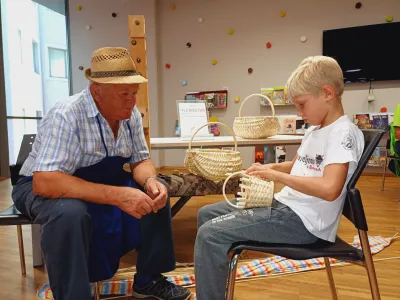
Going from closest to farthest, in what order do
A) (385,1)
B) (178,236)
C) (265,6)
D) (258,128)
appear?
1. (258,128)
2. (178,236)
3. (385,1)
4. (265,6)

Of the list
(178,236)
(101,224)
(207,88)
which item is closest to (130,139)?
(101,224)

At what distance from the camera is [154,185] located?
145cm

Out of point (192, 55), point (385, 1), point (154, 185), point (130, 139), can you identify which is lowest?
point (154, 185)

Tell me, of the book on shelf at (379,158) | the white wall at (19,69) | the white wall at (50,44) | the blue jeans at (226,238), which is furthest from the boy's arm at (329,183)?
the white wall at (50,44)

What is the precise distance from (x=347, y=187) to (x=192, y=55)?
479 centimetres

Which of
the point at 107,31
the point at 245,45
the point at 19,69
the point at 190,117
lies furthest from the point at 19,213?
the point at 107,31

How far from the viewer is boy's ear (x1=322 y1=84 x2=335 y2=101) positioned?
1.08 m

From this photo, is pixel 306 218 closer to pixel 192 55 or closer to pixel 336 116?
pixel 336 116

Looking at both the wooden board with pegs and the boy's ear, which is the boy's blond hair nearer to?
the boy's ear

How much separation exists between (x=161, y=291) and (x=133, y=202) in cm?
49

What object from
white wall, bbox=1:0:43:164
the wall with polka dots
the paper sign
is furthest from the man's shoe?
white wall, bbox=1:0:43:164

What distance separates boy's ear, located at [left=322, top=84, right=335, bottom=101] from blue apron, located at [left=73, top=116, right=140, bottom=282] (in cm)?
83

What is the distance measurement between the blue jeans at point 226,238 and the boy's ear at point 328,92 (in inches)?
14.7

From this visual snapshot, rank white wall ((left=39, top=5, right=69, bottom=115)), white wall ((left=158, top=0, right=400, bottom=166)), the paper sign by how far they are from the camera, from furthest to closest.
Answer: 1. white wall ((left=39, top=5, right=69, bottom=115))
2. white wall ((left=158, top=0, right=400, bottom=166))
3. the paper sign
